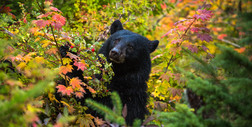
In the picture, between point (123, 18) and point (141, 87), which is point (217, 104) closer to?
point (141, 87)

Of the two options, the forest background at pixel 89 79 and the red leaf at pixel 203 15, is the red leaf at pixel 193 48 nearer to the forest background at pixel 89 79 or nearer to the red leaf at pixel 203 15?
the forest background at pixel 89 79

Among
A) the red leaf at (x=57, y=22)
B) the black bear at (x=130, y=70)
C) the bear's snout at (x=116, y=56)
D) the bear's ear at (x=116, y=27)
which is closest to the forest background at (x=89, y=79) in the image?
the red leaf at (x=57, y=22)

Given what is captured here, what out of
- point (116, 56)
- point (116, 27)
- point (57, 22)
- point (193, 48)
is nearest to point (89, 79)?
point (116, 56)

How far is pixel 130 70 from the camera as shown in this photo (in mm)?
3314

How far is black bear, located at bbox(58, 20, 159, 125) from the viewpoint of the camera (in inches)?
122

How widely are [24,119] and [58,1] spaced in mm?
3919

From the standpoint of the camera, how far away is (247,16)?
156 centimetres

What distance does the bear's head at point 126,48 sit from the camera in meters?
3.07

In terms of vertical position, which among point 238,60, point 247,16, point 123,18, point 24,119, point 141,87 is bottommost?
point 141,87

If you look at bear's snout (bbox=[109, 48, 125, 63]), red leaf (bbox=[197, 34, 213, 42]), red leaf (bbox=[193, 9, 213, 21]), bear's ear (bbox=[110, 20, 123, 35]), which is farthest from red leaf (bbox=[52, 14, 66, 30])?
red leaf (bbox=[197, 34, 213, 42])

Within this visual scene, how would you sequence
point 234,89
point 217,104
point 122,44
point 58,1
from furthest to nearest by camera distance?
point 58,1 → point 122,44 → point 217,104 → point 234,89

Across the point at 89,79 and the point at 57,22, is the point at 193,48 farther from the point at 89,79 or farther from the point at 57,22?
the point at 57,22

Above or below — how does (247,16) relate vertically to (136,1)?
above

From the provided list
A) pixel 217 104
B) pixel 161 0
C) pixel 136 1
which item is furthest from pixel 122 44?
pixel 161 0
